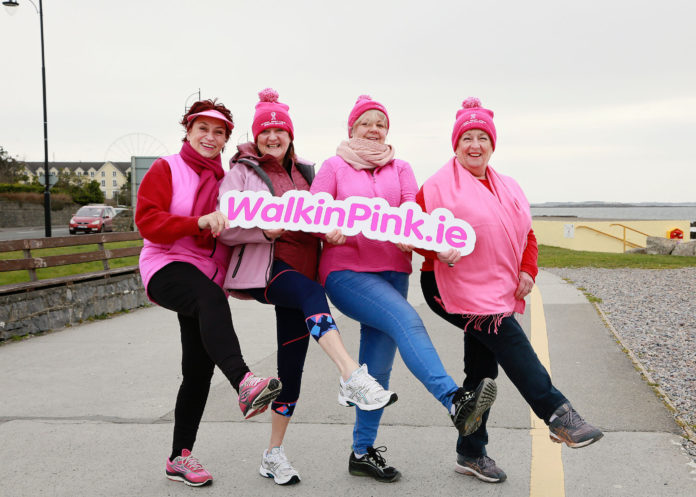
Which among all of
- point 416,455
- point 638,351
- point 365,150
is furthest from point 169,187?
point 638,351

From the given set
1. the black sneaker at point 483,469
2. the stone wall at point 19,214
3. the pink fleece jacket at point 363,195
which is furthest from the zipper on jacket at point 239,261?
the stone wall at point 19,214

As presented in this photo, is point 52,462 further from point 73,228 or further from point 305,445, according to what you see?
point 73,228

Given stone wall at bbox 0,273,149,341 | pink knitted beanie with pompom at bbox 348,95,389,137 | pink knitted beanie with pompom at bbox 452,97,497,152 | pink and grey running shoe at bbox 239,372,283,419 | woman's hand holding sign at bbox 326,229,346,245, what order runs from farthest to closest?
stone wall at bbox 0,273,149,341, pink knitted beanie with pompom at bbox 348,95,389,137, pink knitted beanie with pompom at bbox 452,97,497,152, woman's hand holding sign at bbox 326,229,346,245, pink and grey running shoe at bbox 239,372,283,419

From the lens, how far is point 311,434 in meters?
4.26

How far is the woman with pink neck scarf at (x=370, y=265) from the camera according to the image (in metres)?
3.18

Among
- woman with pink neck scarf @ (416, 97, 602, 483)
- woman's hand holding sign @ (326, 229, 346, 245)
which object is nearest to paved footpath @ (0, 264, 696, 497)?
woman with pink neck scarf @ (416, 97, 602, 483)

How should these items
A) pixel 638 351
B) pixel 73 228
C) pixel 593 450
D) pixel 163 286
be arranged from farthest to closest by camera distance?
pixel 73 228 → pixel 638 351 → pixel 593 450 → pixel 163 286

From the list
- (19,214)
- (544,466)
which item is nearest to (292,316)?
(544,466)

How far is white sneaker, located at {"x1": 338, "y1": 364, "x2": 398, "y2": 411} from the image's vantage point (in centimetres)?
287

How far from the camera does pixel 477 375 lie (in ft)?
11.5

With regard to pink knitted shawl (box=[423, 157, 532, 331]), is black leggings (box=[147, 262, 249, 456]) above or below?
below

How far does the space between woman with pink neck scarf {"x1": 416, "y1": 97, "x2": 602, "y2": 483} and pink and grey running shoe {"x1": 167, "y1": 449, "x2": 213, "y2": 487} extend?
142 cm

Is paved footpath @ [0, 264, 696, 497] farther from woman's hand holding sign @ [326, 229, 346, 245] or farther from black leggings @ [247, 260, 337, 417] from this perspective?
woman's hand holding sign @ [326, 229, 346, 245]

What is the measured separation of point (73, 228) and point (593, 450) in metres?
34.7
